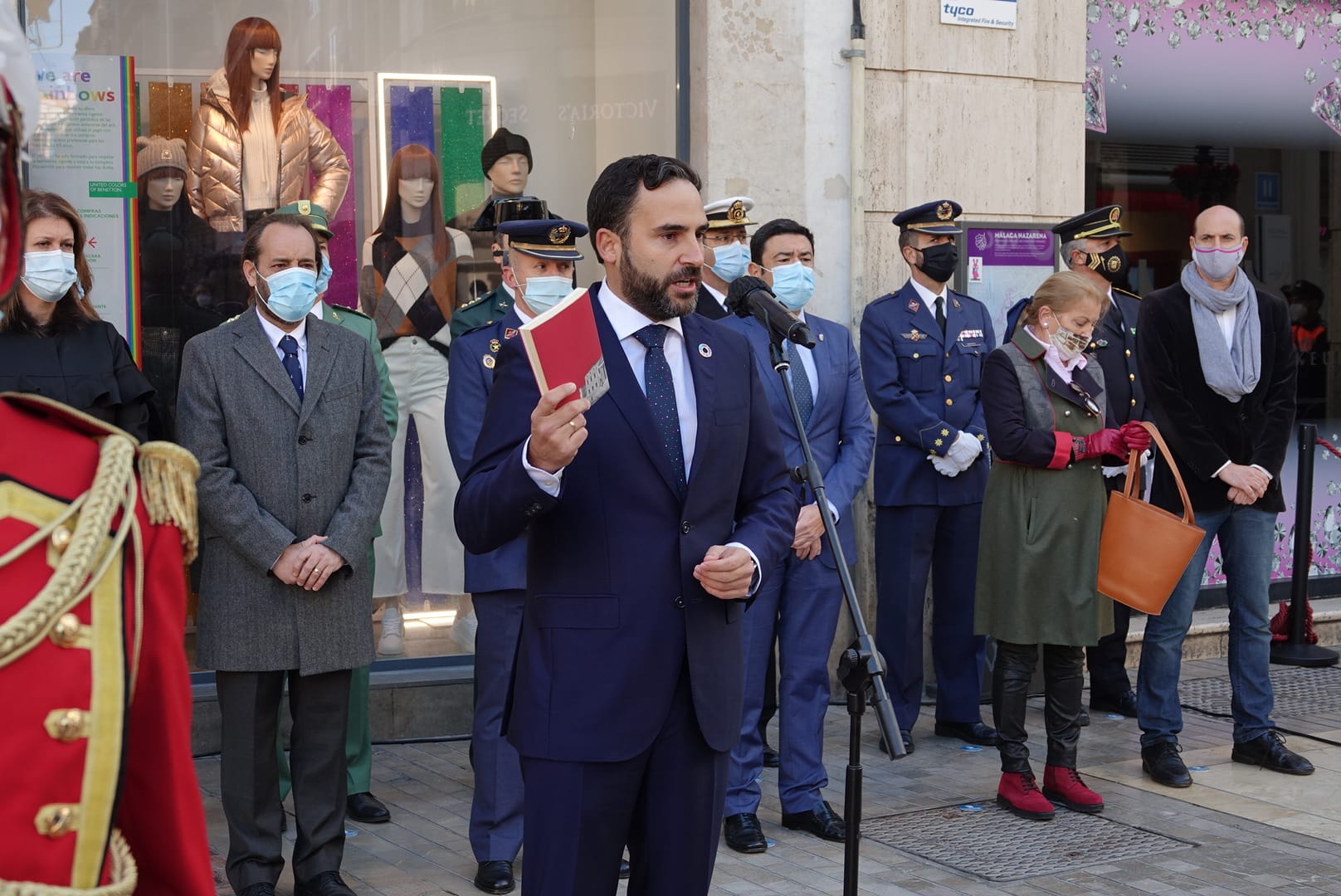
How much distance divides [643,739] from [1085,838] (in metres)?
3.19

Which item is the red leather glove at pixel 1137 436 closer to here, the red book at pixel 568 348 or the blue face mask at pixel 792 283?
the blue face mask at pixel 792 283

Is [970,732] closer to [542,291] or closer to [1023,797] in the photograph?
[1023,797]

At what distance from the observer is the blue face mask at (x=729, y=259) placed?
681cm

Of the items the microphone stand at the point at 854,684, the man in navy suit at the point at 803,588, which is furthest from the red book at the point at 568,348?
the man in navy suit at the point at 803,588

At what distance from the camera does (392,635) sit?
7.70m

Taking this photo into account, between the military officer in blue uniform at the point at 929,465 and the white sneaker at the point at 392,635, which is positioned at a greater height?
the military officer in blue uniform at the point at 929,465

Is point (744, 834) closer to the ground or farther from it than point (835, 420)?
closer to the ground

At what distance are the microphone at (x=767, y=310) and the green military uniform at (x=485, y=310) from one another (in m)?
1.68

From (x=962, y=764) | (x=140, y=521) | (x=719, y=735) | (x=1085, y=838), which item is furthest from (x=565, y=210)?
(x=140, y=521)

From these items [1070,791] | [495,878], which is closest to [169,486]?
[495,878]

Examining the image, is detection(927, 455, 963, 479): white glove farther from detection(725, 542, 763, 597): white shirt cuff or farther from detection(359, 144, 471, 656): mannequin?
detection(725, 542, 763, 597): white shirt cuff

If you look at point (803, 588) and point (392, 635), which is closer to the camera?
point (803, 588)

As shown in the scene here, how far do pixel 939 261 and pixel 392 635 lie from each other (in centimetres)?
318

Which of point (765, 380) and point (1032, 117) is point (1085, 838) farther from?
point (1032, 117)
